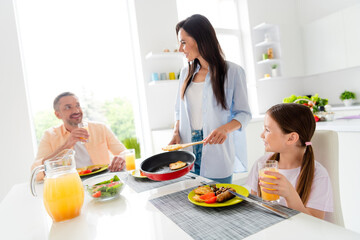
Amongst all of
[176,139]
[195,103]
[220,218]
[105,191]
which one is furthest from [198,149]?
[220,218]

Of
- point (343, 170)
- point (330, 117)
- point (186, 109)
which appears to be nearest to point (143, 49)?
point (186, 109)

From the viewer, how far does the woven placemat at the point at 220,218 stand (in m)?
0.68

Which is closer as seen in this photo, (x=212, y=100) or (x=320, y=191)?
(x=320, y=191)

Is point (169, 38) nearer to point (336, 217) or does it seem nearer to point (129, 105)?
point (129, 105)

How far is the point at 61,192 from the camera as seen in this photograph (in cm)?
88

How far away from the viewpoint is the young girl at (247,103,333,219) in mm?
1000

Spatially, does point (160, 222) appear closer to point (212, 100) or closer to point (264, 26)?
point (212, 100)

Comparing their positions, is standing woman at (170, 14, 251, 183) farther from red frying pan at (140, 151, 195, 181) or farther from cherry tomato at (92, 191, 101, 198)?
cherry tomato at (92, 191, 101, 198)

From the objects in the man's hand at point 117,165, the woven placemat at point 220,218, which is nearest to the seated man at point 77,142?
the man's hand at point 117,165

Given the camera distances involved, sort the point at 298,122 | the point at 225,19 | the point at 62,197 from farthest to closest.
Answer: the point at 225,19
the point at 298,122
the point at 62,197

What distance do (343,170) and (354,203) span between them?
0.24m

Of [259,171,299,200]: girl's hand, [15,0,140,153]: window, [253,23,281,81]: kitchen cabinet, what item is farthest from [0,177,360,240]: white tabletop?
[253,23,281,81]: kitchen cabinet

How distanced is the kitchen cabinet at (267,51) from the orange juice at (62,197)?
12.8 feet

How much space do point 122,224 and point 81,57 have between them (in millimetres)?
2899
